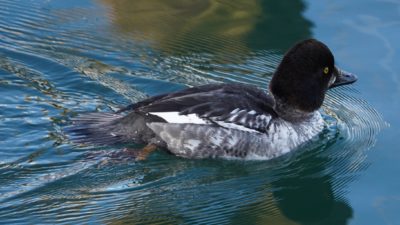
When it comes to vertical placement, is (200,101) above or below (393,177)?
above

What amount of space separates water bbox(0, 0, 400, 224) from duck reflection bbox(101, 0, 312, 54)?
23 mm

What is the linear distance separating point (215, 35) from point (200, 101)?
244cm

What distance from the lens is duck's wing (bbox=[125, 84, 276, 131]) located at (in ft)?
28.7

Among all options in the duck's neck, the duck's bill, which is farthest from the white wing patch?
the duck's bill

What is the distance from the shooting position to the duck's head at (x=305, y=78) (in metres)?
8.92

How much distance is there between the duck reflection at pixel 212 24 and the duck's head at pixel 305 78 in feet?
5.31

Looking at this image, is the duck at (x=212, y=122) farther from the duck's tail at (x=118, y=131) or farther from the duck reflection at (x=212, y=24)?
the duck reflection at (x=212, y=24)

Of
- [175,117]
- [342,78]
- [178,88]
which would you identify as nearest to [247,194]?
[175,117]

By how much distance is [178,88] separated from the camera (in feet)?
32.5

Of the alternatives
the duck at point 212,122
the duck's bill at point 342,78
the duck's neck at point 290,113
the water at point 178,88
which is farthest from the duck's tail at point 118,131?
the duck's bill at point 342,78

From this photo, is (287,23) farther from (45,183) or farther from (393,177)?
(45,183)

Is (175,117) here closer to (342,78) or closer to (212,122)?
(212,122)

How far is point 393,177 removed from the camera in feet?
27.8

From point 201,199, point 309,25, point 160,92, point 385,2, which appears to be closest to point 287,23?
point 309,25
